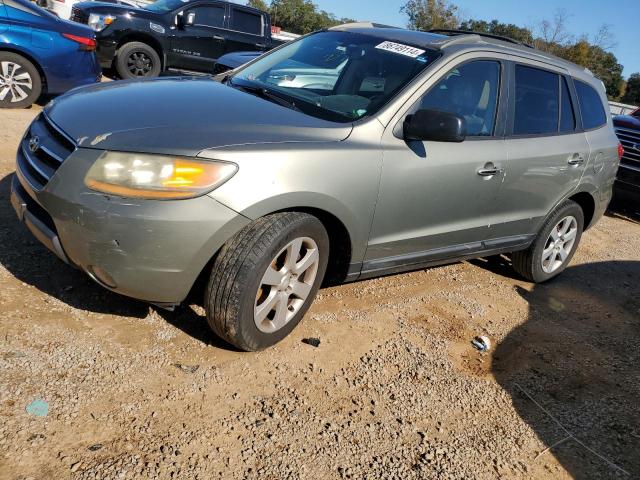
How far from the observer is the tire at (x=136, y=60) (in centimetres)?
1025

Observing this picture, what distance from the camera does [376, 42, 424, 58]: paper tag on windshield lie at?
368 centimetres

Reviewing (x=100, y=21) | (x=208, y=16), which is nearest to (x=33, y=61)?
(x=100, y=21)

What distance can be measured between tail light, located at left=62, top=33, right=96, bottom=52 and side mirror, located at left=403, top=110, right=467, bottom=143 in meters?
5.71

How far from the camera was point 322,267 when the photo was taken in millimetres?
3273

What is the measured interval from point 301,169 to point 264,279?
22.9 inches

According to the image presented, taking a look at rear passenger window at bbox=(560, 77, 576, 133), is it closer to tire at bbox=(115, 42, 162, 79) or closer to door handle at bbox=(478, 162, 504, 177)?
door handle at bbox=(478, 162, 504, 177)

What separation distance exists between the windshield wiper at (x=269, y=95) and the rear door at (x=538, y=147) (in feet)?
5.17

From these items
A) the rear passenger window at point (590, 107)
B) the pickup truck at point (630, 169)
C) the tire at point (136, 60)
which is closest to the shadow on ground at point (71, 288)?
the rear passenger window at point (590, 107)

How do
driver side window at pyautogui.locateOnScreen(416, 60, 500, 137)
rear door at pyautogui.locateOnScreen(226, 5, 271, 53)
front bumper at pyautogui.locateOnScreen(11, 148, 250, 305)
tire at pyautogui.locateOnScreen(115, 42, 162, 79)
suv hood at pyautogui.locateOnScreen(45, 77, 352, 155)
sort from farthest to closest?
rear door at pyautogui.locateOnScreen(226, 5, 271, 53), tire at pyautogui.locateOnScreen(115, 42, 162, 79), driver side window at pyautogui.locateOnScreen(416, 60, 500, 137), suv hood at pyautogui.locateOnScreen(45, 77, 352, 155), front bumper at pyautogui.locateOnScreen(11, 148, 250, 305)

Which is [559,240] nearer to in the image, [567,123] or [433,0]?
[567,123]

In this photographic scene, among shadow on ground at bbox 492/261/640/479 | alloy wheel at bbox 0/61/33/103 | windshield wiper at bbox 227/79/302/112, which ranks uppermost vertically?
windshield wiper at bbox 227/79/302/112

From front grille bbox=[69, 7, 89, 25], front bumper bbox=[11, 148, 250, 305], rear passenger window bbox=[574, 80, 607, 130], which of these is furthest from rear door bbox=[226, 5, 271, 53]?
front bumper bbox=[11, 148, 250, 305]

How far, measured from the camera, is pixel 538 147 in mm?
4242

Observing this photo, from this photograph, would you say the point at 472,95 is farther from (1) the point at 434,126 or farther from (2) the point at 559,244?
(2) the point at 559,244
